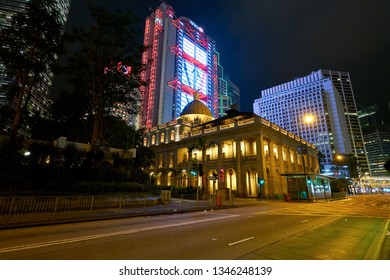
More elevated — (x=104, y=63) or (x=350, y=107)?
(x=350, y=107)

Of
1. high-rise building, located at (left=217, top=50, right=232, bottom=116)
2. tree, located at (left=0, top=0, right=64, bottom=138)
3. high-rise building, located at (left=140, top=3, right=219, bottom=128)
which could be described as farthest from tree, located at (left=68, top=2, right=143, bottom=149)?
high-rise building, located at (left=217, top=50, right=232, bottom=116)

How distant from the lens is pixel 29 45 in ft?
66.6

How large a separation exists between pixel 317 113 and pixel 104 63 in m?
132

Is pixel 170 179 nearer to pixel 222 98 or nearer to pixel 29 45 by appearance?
pixel 29 45

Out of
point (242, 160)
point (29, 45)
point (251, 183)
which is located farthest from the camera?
point (242, 160)

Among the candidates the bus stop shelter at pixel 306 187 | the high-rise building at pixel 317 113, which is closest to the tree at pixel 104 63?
the bus stop shelter at pixel 306 187

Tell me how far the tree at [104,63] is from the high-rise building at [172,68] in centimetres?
6975

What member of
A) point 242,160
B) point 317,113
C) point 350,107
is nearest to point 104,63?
point 242,160

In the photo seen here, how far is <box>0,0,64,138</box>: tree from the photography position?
1906 cm

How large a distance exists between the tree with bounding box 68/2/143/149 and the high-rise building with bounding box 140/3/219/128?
229 ft

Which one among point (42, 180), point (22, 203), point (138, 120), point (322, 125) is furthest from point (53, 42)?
point (322, 125)

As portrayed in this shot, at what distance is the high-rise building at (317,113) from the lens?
390 ft

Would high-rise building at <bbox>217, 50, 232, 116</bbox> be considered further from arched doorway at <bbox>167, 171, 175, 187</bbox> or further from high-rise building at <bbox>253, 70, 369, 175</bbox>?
arched doorway at <bbox>167, 171, 175, 187</bbox>

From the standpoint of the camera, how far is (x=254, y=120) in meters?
41.3
